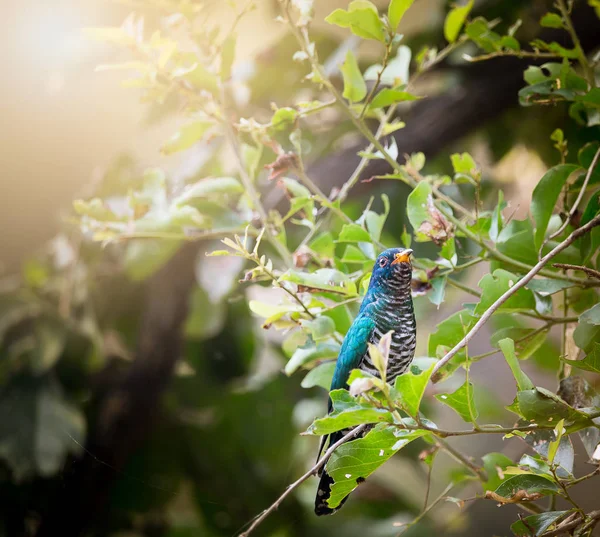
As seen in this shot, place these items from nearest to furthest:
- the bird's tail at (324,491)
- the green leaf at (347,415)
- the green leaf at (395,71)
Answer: the green leaf at (347,415), the bird's tail at (324,491), the green leaf at (395,71)

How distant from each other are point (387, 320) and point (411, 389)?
8 centimetres

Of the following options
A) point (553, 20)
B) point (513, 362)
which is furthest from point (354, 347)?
point (553, 20)

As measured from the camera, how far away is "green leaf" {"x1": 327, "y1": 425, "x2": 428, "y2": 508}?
35 cm

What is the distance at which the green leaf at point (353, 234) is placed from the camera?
454 millimetres

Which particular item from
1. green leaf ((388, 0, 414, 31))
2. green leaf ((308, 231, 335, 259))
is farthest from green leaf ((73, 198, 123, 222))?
green leaf ((388, 0, 414, 31))

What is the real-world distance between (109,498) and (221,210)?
377mm

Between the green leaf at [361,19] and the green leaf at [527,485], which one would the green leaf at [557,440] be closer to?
the green leaf at [527,485]

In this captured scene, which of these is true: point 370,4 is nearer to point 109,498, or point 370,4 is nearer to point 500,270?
point 500,270

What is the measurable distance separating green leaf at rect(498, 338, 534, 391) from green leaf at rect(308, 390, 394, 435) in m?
0.09

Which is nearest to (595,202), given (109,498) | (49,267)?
(109,498)

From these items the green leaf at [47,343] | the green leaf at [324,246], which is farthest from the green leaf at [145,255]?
the green leaf at [324,246]

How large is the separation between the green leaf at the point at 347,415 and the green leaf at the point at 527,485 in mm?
126

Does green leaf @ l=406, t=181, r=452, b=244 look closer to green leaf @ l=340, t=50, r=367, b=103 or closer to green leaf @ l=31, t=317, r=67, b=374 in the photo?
green leaf @ l=340, t=50, r=367, b=103

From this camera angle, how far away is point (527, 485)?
39cm
